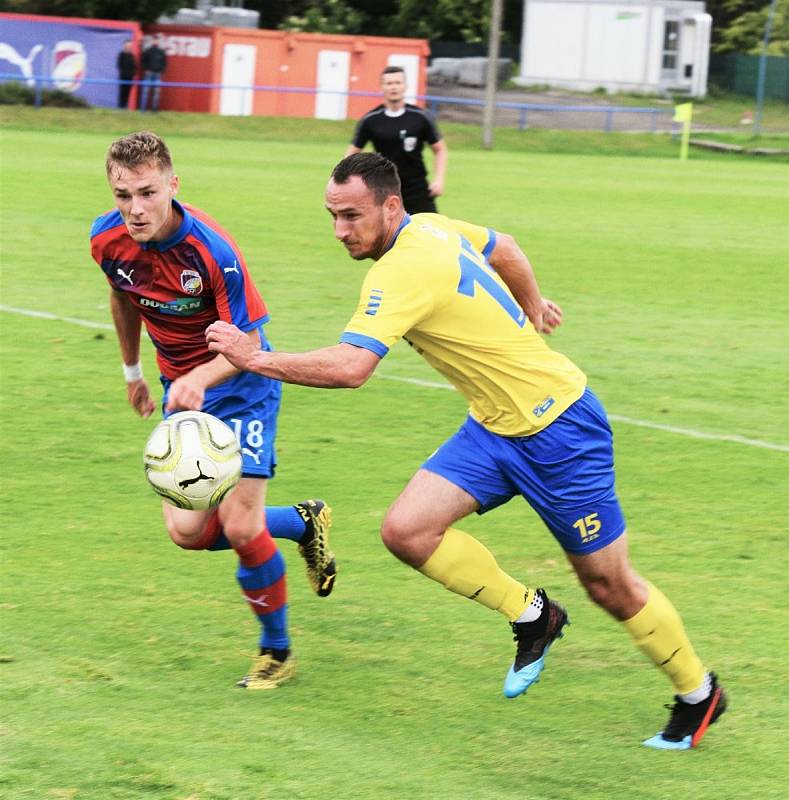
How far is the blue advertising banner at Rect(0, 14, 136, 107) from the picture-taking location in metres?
40.4

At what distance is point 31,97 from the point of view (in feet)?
127

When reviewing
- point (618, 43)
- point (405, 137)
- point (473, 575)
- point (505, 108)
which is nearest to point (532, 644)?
point (473, 575)

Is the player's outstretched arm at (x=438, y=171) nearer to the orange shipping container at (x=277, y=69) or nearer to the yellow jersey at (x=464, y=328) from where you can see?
the yellow jersey at (x=464, y=328)

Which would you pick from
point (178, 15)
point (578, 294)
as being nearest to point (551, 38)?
point (178, 15)

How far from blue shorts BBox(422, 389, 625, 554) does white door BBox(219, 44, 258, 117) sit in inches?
1548

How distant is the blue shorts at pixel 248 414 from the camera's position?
568cm

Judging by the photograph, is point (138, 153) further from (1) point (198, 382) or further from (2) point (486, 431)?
(2) point (486, 431)

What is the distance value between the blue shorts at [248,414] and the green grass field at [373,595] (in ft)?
A: 2.53

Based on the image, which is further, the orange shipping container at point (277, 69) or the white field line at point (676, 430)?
the orange shipping container at point (277, 69)

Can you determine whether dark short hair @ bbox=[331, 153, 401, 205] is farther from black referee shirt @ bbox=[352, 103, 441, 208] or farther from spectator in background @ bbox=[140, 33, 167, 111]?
spectator in background @ bbox=[140, 33, 167, 111]

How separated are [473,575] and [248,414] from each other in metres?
1.13

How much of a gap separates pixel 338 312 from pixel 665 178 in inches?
684

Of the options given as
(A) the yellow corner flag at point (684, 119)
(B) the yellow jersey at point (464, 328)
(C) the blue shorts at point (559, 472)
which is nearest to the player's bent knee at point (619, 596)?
(C) the blue shorts at point (559, 472)

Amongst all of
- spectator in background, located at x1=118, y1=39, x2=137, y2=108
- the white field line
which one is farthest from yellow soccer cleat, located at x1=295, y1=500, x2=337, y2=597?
spectator in background, located at x1=118, y1=39, x2=137, y2=108
